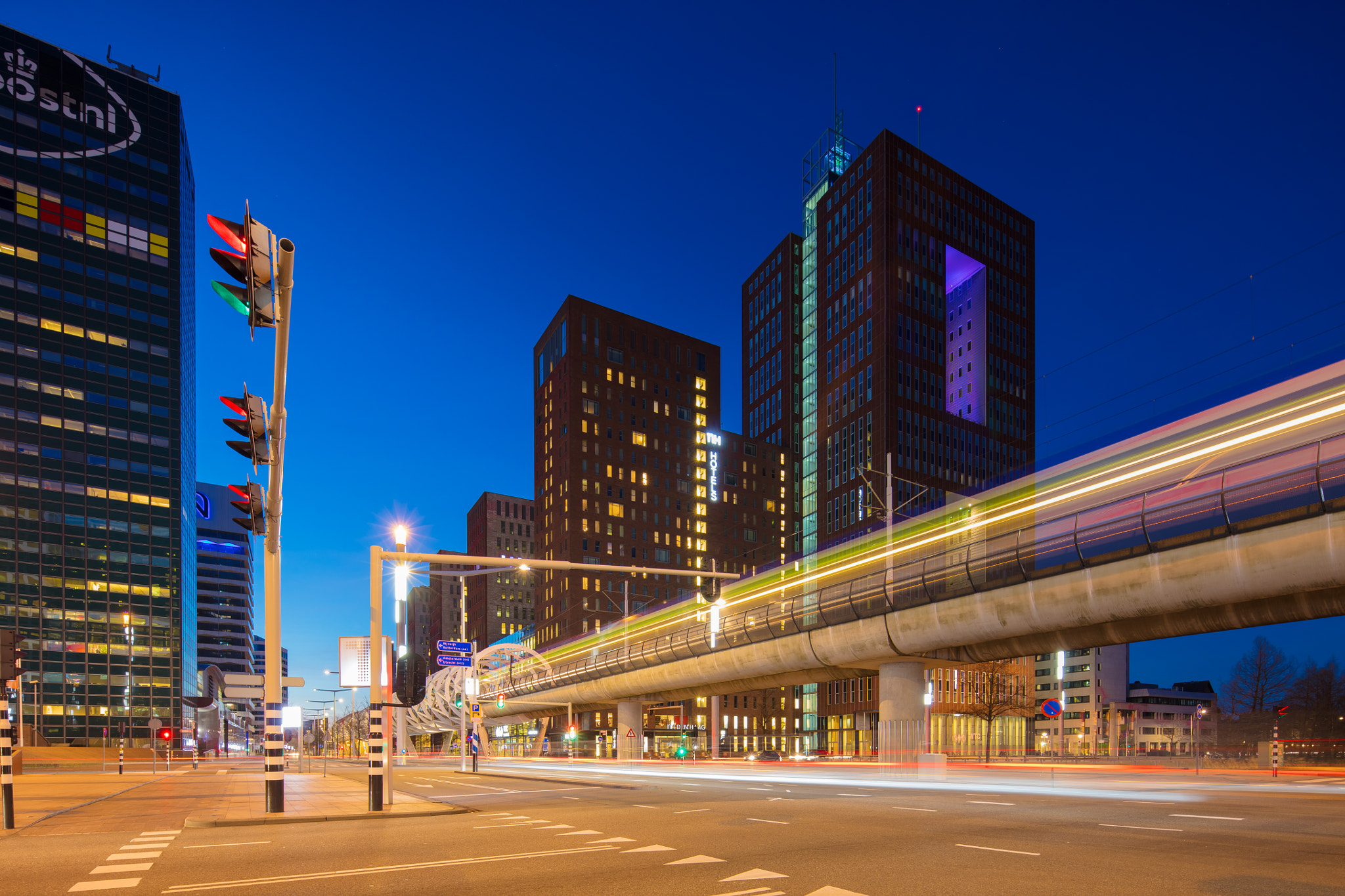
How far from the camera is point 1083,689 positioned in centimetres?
15962

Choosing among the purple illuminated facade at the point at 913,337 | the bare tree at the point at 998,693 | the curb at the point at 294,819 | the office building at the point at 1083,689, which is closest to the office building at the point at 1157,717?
the office building at the point at 1083,689

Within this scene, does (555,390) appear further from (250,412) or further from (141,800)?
(250,412)

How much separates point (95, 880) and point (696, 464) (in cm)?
15558

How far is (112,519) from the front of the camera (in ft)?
389

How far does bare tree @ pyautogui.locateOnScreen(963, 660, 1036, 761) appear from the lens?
265 ft

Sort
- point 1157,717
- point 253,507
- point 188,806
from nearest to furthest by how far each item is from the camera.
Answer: point 253,507, point 188,806, point 1157,717

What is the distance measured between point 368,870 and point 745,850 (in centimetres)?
508

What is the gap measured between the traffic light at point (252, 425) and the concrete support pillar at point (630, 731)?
4601cm

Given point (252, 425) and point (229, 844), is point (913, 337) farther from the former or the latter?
point (229, 844)

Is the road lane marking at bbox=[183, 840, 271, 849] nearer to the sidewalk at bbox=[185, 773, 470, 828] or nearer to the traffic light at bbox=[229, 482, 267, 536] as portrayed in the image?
the sidewalk at bbox=[185, 773, 470, 828]

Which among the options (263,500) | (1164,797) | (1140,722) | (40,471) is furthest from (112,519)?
(1140,722)

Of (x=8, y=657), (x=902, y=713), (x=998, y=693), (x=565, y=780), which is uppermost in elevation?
(x=8, y=657)

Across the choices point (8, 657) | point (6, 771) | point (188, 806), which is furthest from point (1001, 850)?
point (188, 806)

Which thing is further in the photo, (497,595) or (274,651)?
(497,595)
